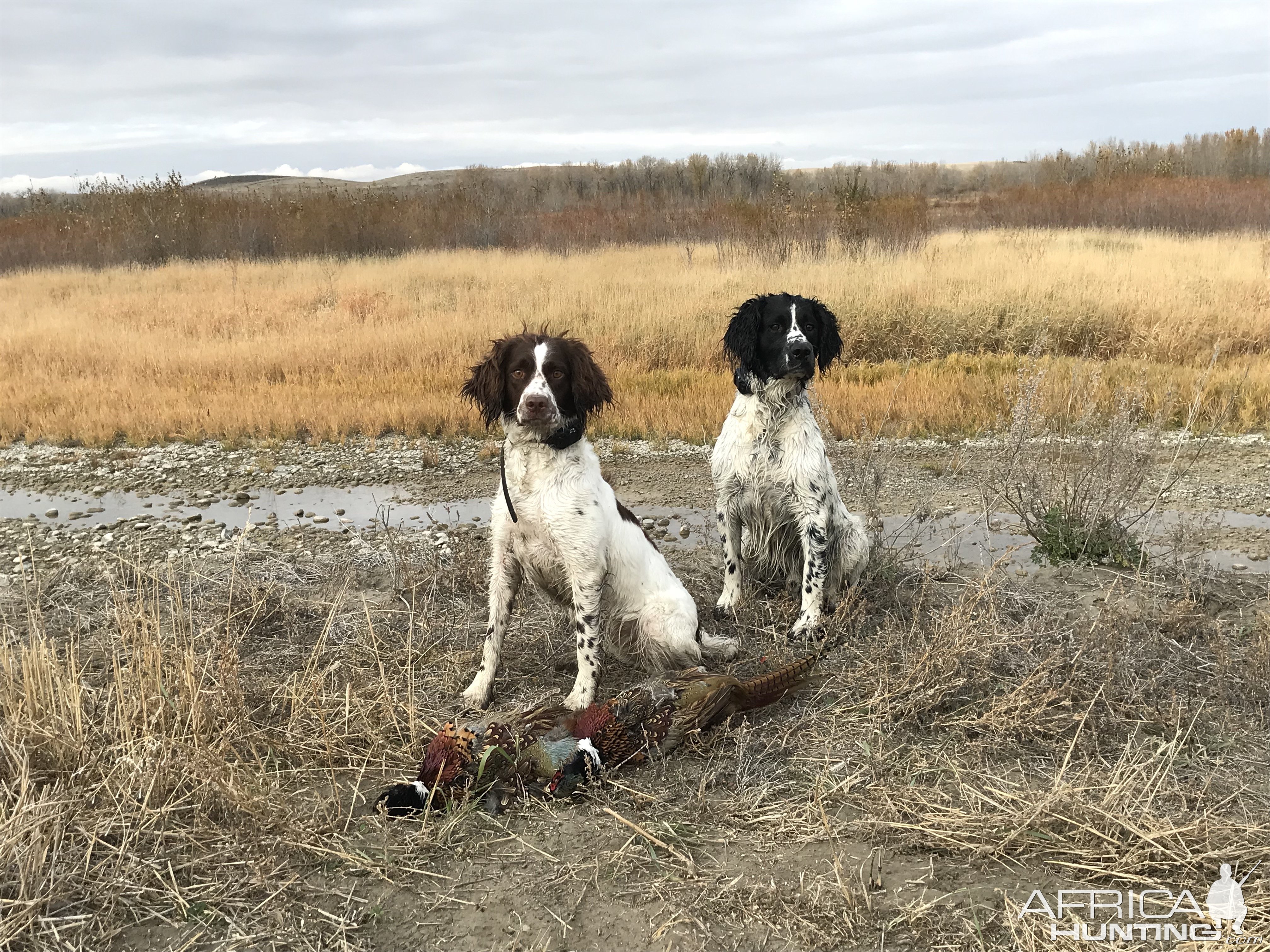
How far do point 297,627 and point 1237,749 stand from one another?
3.92 m

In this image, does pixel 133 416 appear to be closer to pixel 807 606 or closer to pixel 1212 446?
pixel 807 606

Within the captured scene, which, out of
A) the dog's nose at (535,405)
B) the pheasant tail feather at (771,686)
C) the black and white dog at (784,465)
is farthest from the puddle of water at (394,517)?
the dog's nose at (535,405)

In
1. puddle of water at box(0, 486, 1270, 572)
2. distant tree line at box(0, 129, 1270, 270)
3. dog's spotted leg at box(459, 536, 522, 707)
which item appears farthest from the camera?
distant tree line at box(0, 129, 1270, 270)

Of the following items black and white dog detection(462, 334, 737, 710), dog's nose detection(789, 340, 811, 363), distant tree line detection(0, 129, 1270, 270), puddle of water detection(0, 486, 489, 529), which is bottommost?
puddle of water detection(0, 486, 489, 529)

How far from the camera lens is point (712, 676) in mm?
3344

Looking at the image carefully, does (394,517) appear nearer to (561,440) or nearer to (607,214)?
(561,440)

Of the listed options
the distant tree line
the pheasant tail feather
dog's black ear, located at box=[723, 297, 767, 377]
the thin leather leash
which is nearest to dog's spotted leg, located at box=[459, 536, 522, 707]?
the thin leather leash

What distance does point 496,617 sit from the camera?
3.71 meters

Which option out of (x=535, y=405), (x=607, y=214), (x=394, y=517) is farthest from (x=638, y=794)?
(x=607, y=214)

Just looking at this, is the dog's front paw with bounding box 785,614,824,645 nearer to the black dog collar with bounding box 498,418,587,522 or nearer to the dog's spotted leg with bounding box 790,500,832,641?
the dog's spotted leg with bounding box 790,500,832,641

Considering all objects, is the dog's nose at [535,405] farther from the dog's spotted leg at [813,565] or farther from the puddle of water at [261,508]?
the puddle of water at [261,508]

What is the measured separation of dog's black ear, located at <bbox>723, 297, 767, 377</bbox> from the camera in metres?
4.37

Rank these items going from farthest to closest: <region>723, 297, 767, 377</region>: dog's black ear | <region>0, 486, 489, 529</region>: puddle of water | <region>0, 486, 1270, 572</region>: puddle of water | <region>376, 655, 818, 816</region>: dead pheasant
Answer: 1. <region>0, 486, 489, 529</region>: puddle of water
2. <region>0, 486, 1270, 572</region>: puddle of water
3. <region>723, 297, 767, 377</region>: dog's black ear
4. <region>376, 655, 818, 816</region>: dead pheasant

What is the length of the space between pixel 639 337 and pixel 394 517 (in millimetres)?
5459
